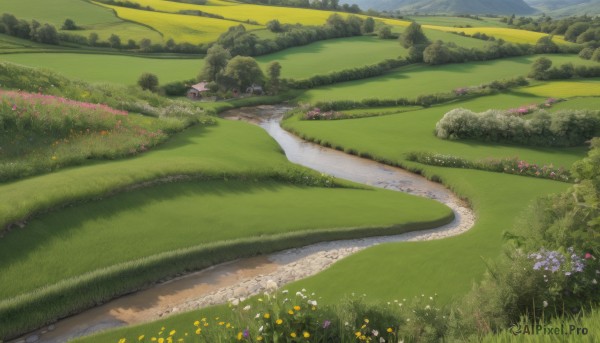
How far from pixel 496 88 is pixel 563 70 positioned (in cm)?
1794

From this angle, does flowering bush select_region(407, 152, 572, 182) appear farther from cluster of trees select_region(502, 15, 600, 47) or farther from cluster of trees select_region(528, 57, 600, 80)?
cluster of trees select_region(502, 15, 600, 47)

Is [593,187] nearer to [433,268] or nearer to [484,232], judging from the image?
[433,268]

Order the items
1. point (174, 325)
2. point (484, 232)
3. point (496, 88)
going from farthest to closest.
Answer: point (496, 88)
point (484, 232)
point (174, 325)

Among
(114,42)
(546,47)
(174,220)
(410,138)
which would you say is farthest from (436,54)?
(174,220)

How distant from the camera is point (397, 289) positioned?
16594 mm

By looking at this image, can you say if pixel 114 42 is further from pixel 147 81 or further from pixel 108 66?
pixel 147 81

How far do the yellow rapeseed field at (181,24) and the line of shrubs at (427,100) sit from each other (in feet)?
149

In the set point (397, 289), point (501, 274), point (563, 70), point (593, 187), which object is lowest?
point (397, 289)

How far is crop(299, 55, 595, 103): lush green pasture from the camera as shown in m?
67.7

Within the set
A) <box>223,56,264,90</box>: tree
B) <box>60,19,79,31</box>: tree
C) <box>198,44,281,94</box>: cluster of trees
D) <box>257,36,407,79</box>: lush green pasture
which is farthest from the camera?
<box>60,19,79,31</box>: tree

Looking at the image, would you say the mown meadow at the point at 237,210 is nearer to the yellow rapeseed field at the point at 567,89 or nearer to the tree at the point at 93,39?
the yellow rapeseed field at the point at 567,89

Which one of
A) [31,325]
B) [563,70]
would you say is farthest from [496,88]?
[31,325]

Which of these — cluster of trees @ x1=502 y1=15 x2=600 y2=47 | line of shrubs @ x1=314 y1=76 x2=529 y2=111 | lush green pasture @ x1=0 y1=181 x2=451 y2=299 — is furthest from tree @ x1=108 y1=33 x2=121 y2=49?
cluster of trees @ x1=502 y1=15 x2=600 y2=47

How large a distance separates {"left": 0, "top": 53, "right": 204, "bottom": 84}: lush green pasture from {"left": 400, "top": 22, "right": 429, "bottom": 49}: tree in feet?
161
